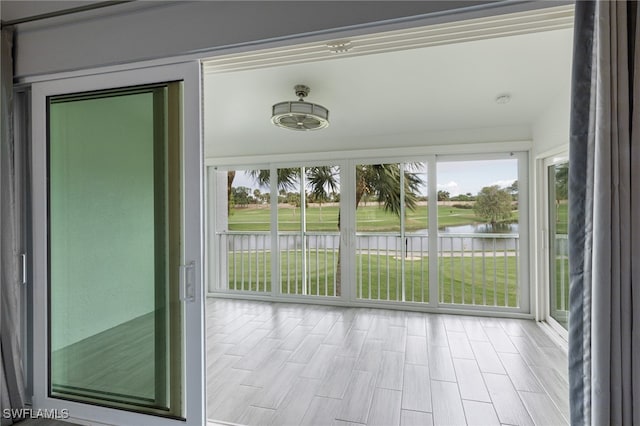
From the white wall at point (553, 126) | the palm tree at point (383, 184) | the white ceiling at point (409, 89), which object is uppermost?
the white ceiling at point (409, 89)

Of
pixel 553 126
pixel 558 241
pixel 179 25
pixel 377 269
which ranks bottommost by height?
pixel 377 269

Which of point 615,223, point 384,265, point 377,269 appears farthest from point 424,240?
point 615,223

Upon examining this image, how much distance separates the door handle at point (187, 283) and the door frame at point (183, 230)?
0.04ft

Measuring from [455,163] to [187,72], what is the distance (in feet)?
11.6

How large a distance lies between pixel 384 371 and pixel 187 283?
5.90 feet

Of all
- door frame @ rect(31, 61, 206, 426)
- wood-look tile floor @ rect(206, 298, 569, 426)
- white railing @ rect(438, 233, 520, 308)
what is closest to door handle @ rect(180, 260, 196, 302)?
door frame @ rect(31, 61, 206, 426)

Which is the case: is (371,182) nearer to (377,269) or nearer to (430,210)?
(430,210)

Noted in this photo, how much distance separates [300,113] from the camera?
281 centimetres

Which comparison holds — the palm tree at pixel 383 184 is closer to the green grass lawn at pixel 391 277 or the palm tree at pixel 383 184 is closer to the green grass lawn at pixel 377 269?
the green grass lawn at pixel 377 269

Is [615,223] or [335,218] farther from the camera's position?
[335,218]

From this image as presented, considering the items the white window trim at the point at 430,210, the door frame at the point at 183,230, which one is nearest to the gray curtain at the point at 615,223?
the door frame at the point at 183,230

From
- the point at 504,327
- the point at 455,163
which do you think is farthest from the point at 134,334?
the point at 455,163

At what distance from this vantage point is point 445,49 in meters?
2.41

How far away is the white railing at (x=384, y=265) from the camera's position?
13.7ft
